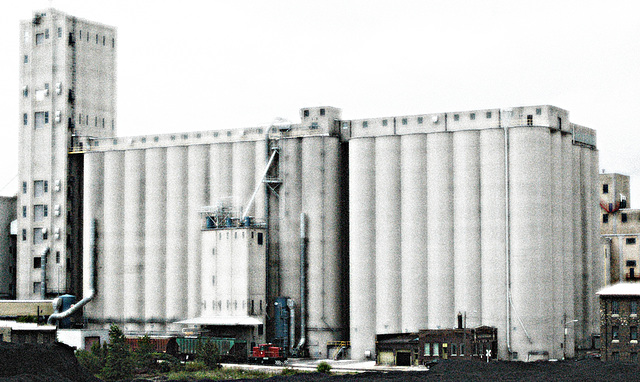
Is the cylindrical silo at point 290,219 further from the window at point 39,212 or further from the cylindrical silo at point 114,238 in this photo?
the window at point 39,212

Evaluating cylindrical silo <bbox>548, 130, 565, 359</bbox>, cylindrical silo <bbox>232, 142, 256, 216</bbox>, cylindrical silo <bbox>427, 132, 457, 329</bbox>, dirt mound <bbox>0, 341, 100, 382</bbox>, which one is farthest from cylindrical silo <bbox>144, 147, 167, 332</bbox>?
dirt mound <bbox>0, 341, 100, 382</bbox>

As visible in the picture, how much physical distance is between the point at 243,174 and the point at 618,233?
62.8m

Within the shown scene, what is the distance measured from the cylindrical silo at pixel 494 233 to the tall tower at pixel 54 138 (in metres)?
57.1

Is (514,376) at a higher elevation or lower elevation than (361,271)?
lower

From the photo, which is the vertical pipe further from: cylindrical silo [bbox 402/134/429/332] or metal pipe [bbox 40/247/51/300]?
metal pipe [bbox 40/247/51/300]

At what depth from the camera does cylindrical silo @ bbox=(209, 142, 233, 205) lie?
12019 centimetres

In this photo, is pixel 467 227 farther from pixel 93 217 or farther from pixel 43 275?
pixel 43 275

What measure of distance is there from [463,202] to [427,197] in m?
4.21

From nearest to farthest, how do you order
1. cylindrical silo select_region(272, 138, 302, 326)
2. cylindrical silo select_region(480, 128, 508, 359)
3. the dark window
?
the dark window < cylindrical silo select_region(480, 128, 508, 359) < cylindrical silo select_region(272, 138, 302, 326)

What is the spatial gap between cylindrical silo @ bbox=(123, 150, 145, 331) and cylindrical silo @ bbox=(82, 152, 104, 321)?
156 inches

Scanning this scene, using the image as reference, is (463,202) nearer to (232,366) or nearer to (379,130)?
(379,130)

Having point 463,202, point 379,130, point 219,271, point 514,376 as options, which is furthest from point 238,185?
point 514,376

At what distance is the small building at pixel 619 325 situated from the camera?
309 ft

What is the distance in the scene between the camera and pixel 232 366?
100750mm
